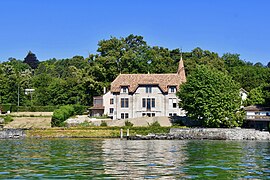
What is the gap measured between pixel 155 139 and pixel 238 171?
36.3m

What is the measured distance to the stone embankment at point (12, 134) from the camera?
65625mm

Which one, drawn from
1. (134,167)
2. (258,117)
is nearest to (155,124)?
(258,117)

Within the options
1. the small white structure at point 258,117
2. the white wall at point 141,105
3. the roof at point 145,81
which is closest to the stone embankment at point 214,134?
the small white structure at point 258,117

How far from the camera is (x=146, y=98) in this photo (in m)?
83.1

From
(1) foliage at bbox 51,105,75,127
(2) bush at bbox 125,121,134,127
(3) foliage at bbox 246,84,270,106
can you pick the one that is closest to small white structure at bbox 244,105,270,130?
(3) foliage at bbox 246,84,270,106

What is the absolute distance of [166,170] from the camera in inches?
1053

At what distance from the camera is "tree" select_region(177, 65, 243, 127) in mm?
67875

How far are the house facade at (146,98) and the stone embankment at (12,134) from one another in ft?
68.7

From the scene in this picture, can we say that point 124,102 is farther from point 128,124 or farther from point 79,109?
point 79,109

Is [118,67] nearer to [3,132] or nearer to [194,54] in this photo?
[194,54]

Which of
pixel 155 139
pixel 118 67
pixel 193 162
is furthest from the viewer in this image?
pixel 118 67

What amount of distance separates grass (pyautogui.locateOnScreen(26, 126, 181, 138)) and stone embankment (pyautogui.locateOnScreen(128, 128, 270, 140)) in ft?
7.69

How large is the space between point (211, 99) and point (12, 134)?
89.1 ft

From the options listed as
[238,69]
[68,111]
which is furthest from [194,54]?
[68,111]
